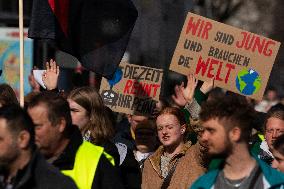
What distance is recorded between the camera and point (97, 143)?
309 inches

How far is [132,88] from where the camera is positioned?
37.1ft

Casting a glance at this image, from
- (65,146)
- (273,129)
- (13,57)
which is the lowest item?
(13,57)

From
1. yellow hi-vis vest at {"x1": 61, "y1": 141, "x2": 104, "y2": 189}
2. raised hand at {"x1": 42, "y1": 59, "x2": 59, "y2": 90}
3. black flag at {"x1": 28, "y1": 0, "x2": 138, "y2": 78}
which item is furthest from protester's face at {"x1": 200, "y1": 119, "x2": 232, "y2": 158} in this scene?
raised hand at {"x1": 42, "y1": 59, "x2": 59, "y2": 90}

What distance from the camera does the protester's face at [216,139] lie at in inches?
246

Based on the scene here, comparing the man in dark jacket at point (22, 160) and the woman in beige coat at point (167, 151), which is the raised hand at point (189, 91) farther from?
the man in dark jacket at point (22, 160)

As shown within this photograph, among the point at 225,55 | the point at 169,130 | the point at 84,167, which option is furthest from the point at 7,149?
the point at 225,55

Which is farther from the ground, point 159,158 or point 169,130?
point 169,130

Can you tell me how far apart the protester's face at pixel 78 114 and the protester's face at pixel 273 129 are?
5.66 ft

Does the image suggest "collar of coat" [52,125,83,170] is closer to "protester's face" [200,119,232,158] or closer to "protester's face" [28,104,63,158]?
"protester's face" [28,104,63,158]

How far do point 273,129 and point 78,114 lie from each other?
1884mm

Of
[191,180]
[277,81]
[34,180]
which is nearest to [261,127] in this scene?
[191,180]

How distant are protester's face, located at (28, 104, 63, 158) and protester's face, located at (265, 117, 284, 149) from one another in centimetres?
273

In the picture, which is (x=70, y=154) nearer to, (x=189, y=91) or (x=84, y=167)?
(x=84, y=167)

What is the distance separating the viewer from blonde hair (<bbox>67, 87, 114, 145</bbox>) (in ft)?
25.8
